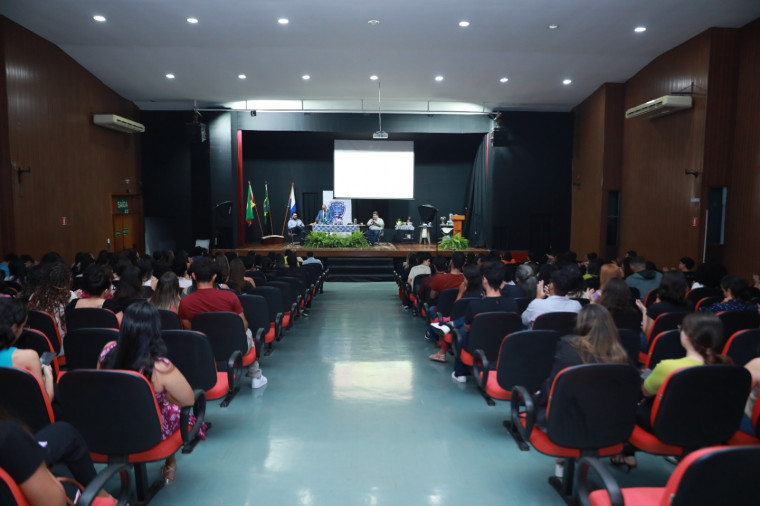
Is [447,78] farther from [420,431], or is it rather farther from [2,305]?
[2,305]

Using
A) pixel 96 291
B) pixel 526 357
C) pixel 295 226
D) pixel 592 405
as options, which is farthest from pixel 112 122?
pixel 592 405

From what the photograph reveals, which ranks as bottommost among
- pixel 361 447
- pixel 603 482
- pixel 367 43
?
pixel 361 447

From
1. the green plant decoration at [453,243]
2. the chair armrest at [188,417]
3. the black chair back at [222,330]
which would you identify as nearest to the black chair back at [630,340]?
the chair armrest at [188,417]

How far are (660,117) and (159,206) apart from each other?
1235 cm

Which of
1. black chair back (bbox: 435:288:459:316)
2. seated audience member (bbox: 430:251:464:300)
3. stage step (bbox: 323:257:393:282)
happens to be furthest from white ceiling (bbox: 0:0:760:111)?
black chair back (bbox: 435:288:459:316)

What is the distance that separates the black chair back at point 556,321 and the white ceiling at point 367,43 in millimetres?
5532

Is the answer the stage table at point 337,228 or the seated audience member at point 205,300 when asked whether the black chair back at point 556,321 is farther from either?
the stage table at point 337,228

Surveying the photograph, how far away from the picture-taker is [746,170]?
8594 mm

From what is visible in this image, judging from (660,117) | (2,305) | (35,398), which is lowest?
(35,398)

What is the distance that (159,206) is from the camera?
1519cm

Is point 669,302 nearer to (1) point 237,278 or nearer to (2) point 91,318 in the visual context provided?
(1) point 237,278

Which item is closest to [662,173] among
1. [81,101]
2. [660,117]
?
[660,117]

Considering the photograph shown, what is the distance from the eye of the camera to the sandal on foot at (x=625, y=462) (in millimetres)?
3201

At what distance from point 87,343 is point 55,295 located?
114 centimetres
